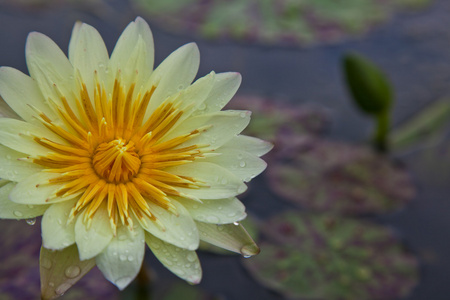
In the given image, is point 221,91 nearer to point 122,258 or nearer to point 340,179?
point 122,258

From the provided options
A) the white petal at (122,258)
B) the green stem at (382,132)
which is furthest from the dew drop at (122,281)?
the green stem at (382,132)

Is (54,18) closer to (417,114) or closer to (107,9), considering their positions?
(107,9)

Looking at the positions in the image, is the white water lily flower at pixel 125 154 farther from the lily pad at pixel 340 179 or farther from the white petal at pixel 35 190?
the lily pad at pixel 340 179

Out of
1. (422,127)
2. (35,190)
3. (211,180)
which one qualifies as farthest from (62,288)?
(422,127)

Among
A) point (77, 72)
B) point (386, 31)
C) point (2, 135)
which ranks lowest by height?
point (2, 135)

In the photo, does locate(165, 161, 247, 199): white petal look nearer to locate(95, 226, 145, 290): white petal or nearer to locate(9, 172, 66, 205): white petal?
locate(95, 226, 145, 290): white petal

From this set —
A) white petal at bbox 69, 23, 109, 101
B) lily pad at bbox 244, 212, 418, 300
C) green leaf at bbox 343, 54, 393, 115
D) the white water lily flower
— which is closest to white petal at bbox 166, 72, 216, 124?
the white water lily flower

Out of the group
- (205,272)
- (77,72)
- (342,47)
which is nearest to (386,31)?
(342,47)
